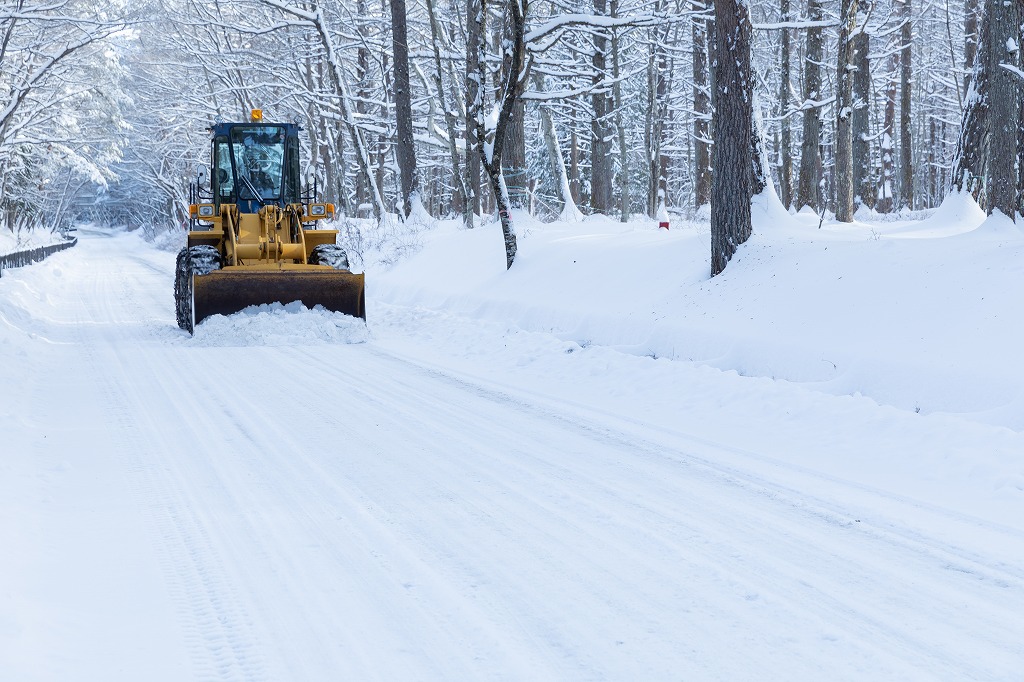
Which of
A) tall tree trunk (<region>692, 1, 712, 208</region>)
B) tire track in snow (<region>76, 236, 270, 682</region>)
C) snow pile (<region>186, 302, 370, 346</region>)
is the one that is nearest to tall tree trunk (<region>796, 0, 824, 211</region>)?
tall tree trunk (<region>692, 1, 712, 208</region>)

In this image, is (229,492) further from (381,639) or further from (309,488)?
(381,639)

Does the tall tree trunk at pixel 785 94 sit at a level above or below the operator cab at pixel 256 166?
above

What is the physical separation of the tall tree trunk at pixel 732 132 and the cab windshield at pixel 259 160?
689 cm

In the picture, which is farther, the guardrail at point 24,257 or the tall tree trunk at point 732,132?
the guardrail at point 24,257

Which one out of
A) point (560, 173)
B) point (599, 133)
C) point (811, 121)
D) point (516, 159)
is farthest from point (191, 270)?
point (811, 121)

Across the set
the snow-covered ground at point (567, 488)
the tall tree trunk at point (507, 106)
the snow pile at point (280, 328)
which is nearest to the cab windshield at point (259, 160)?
the snow pile at point (280, 328)

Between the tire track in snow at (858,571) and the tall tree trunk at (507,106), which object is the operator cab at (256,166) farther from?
the tire track in snow at (858,571)

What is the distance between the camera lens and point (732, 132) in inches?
497

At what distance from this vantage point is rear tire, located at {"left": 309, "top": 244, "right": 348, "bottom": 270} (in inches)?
575

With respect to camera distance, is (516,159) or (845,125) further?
(516,159)

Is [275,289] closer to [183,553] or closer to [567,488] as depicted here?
[567,488]

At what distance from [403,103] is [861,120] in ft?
36.0

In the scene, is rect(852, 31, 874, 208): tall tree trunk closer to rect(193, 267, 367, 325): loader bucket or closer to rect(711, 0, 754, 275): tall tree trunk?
rect(711, 0, 754, 275): tall tree trunk

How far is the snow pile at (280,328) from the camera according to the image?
42.5 ft
